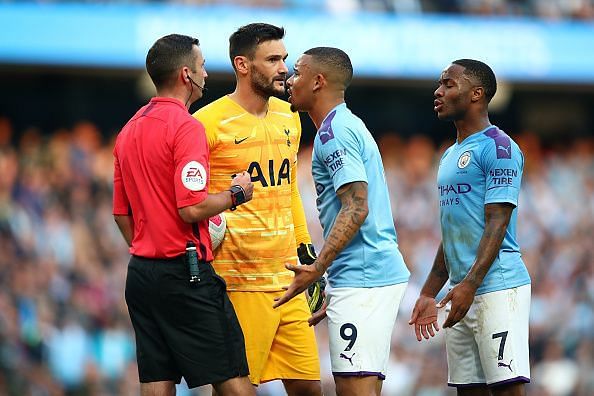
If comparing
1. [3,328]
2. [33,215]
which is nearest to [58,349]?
[3,328]

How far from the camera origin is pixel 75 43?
18.2 metres

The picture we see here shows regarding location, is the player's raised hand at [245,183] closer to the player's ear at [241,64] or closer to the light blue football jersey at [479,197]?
the player's ear at [241,64]

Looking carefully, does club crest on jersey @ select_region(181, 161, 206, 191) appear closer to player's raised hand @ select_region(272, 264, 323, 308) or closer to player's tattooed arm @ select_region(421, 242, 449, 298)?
player's raised hand @ select_region(272, 264, 323, 308)

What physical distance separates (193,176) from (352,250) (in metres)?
1.08

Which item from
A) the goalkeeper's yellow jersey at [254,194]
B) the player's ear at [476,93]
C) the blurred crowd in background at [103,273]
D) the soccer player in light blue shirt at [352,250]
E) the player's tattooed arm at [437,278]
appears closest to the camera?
the soccer player in light blue shirt at [352,250]

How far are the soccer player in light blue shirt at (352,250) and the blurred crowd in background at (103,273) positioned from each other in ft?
23.3

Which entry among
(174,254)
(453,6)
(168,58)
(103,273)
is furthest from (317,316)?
(453,6)

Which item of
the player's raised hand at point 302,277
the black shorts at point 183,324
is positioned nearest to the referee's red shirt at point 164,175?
the black shorts at point 183,324

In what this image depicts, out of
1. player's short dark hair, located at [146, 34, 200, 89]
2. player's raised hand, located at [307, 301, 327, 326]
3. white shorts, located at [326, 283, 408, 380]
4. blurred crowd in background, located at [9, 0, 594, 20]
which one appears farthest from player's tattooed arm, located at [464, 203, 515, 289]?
blurred crowd in background, located at [9, 0, 594, 20]

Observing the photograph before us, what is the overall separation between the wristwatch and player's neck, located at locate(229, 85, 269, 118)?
3.07 feet

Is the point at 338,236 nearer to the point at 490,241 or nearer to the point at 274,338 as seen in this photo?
the point at 490,241

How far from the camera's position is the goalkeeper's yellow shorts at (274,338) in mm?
7508

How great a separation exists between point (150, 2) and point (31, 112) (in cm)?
285

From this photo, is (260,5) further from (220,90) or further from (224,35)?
(220,90)
